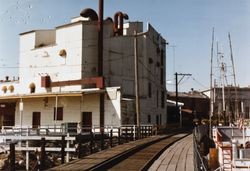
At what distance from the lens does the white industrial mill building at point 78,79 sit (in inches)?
1630

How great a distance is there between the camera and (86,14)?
49.0 meters

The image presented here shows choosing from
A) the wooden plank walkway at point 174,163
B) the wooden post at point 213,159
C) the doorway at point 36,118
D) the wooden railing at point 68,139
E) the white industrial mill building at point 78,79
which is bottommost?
the wooden post at point 213,159

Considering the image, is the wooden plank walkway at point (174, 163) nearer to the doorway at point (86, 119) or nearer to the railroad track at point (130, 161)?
the railroad track at point (130, 161)

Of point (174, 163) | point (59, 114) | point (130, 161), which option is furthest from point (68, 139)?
point (59, 114)

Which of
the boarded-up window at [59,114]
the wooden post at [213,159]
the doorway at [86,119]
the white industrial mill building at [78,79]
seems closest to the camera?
the wooden post at [213,159]

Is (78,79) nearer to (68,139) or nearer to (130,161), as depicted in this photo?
(68,139)

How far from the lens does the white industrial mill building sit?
1630 inches

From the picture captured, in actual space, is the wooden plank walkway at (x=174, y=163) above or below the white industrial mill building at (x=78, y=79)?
below

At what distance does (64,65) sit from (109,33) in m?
6.64

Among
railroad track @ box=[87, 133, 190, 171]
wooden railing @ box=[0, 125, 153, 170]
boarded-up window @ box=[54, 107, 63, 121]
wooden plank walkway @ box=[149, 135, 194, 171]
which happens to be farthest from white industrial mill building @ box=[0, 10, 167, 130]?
wooden plank walkway @ box=[149, 135, 194, 171]

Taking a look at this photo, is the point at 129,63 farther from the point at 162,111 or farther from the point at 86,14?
the point at 162,111

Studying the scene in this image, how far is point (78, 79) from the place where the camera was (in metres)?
43.2

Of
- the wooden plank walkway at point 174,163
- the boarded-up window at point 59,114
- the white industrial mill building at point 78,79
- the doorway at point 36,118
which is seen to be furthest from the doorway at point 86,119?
the wooden plank walkway at point 174,163

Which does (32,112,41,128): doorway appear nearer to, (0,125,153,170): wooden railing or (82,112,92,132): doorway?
(82,112,92,132): doorway
